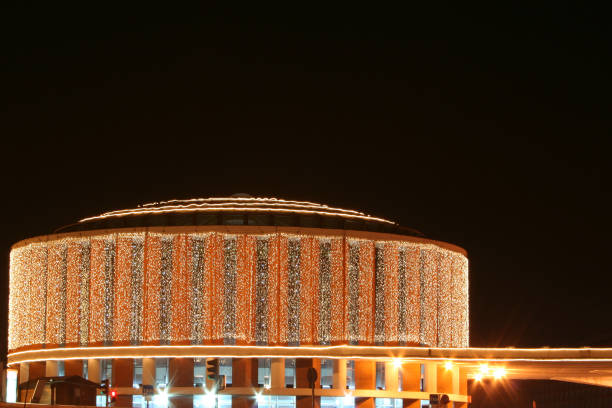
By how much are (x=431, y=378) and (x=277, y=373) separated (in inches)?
365

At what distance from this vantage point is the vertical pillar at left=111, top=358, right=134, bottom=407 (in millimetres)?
64062

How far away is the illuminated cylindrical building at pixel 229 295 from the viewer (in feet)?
210

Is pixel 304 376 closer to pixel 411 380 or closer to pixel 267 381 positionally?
pixel 267 381

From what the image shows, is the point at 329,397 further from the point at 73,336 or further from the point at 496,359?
the point at 73,336

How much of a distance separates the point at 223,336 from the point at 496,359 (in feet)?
50.5

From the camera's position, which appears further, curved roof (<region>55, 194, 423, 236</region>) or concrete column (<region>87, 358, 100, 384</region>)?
curved roof (<region>55, 194, 423, 236</region>)

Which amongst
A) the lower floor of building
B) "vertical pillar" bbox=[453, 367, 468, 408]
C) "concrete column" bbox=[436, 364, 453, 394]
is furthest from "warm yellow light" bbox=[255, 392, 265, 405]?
"vertical pillar" bbox=[453, 367, 468, 408]

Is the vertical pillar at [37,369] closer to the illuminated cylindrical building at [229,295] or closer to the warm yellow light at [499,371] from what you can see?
the illuminated cylindrical building at [229,295]

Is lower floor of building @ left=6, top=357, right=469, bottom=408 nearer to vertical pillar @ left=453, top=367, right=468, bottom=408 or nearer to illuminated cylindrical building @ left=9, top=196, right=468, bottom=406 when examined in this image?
illuminated cylindrical building @ left=9, top=196, right=468, bottom=406

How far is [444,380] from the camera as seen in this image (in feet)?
225

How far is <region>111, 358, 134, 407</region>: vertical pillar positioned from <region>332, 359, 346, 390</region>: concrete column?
38.2 feet

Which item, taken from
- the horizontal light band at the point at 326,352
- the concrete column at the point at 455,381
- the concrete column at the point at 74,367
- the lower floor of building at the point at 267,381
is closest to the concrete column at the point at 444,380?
the concrete column at the point at 455,381

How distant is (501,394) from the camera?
361 feet

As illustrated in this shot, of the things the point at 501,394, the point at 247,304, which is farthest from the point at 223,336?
the point at 501,394
